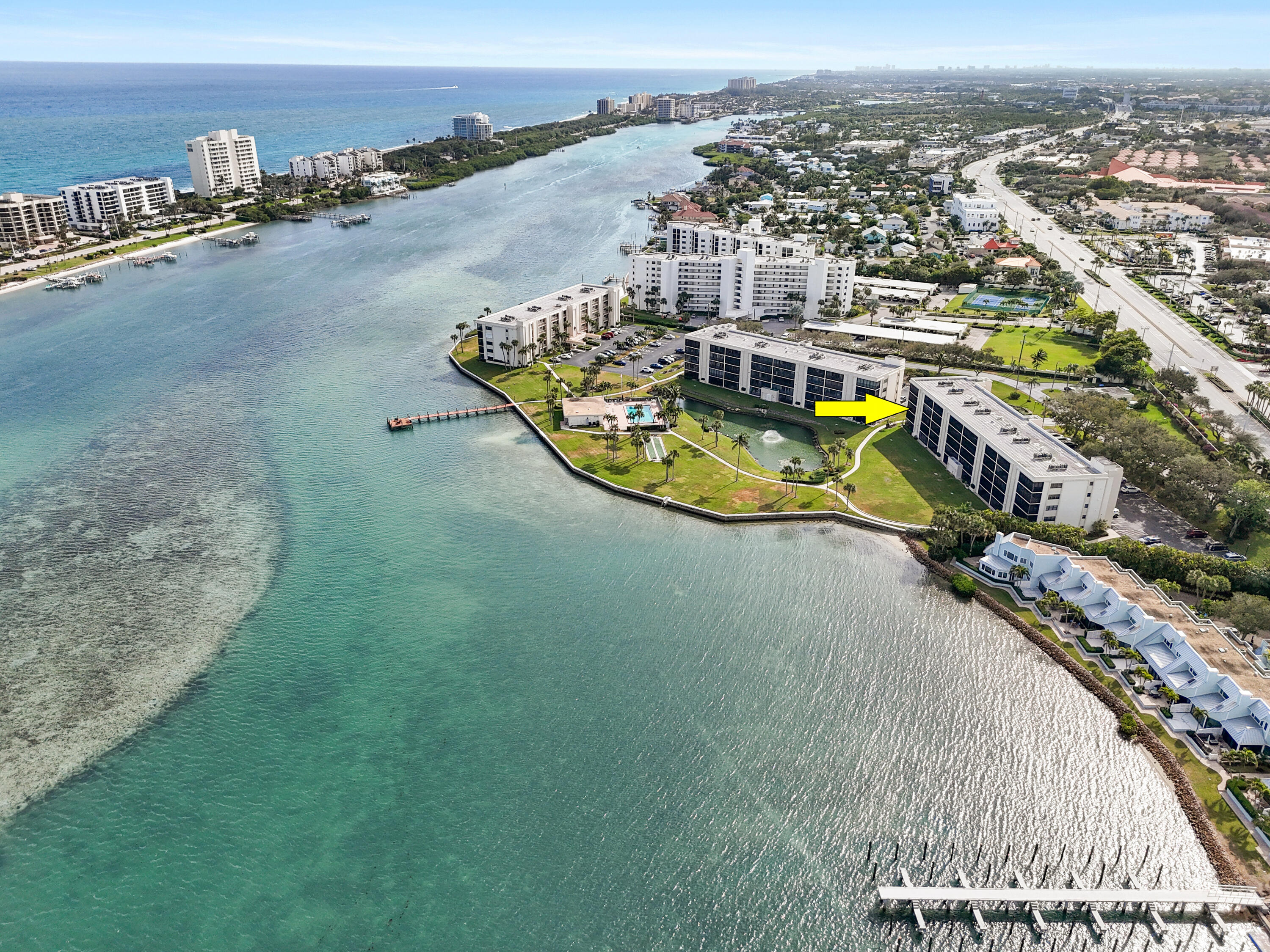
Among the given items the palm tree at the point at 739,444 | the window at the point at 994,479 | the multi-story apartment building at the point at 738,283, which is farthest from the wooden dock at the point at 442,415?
the window at the point at 994,479

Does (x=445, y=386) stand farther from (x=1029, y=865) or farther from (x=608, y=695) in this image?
(x=1029, y=865)

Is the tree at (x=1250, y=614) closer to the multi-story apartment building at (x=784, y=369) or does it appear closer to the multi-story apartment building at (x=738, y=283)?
the multi-story apartment building at (x=784, y=369)

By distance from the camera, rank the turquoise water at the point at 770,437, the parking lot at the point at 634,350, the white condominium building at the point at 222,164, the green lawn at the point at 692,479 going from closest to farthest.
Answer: the green lawn at the point at 692,479
the turquoise water at the point at 770,437
the parking lot at the point at 634,350
the white condominium building at the point at 222,164

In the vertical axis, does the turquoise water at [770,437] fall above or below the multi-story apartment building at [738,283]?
below

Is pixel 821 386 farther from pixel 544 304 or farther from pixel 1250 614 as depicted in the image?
pixel 1250 614

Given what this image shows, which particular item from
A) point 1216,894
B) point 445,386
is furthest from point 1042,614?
point 445,386

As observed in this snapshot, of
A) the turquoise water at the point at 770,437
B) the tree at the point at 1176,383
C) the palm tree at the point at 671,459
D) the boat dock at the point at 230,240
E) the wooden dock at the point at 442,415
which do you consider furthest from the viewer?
the boat dock at the point at 230,240

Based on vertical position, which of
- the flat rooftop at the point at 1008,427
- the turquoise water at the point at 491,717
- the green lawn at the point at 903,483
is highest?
the flat rooftop at the point at 1008,427
